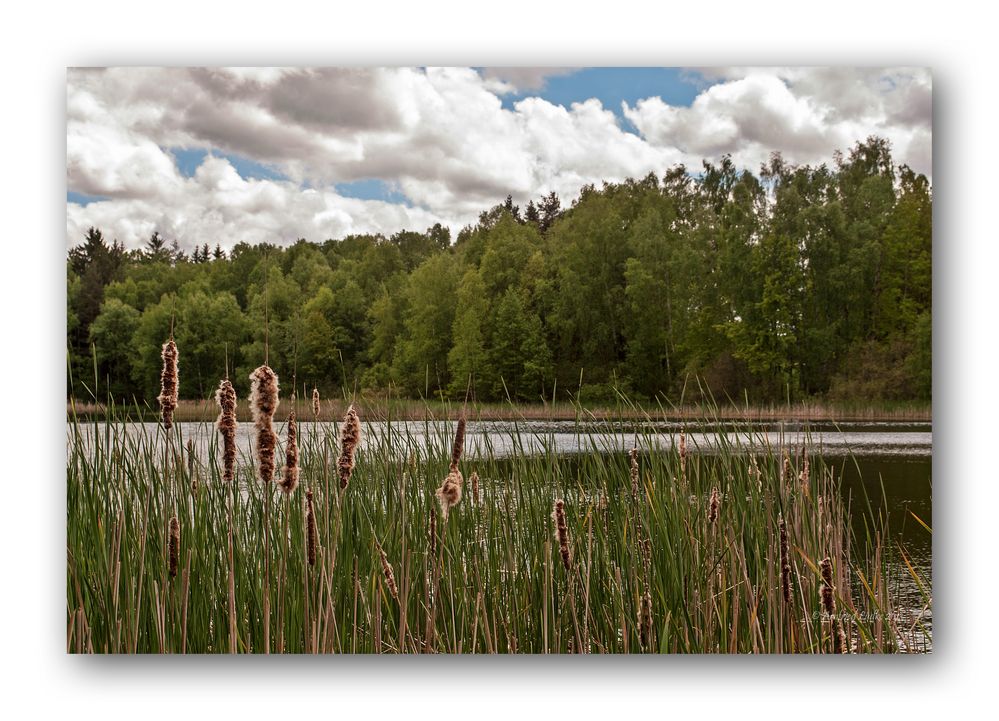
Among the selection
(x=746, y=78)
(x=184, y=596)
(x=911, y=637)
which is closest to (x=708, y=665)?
(x=911, y=637)

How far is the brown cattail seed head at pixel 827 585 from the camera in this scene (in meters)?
2.45

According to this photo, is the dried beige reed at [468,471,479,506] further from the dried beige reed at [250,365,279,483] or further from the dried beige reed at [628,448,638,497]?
the dried beige reed at [250,365,279,483]

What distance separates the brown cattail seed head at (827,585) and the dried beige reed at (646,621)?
20.5 inches

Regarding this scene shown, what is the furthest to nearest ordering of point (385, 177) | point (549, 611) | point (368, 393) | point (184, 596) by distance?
point (385, 177) < point (368, 393) < point (549, 611) < point (184, 596)

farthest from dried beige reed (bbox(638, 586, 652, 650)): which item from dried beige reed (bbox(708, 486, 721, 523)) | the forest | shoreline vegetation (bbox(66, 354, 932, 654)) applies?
the forest

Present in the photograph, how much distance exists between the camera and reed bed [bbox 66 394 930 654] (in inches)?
117

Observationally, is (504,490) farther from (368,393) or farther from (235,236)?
(235,236)

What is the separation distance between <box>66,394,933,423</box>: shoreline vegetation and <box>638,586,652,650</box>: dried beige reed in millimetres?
756

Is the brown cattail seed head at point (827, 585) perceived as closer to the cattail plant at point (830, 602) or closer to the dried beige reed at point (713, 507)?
the cattail plant at point (830, 602)

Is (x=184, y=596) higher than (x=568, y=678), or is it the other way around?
(x=184, y=596)

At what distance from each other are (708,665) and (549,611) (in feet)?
2.12

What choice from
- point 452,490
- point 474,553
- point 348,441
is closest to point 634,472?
point 474,553

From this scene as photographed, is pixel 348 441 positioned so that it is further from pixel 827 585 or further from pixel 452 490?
pixel 827 585

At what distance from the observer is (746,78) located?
139 inches
